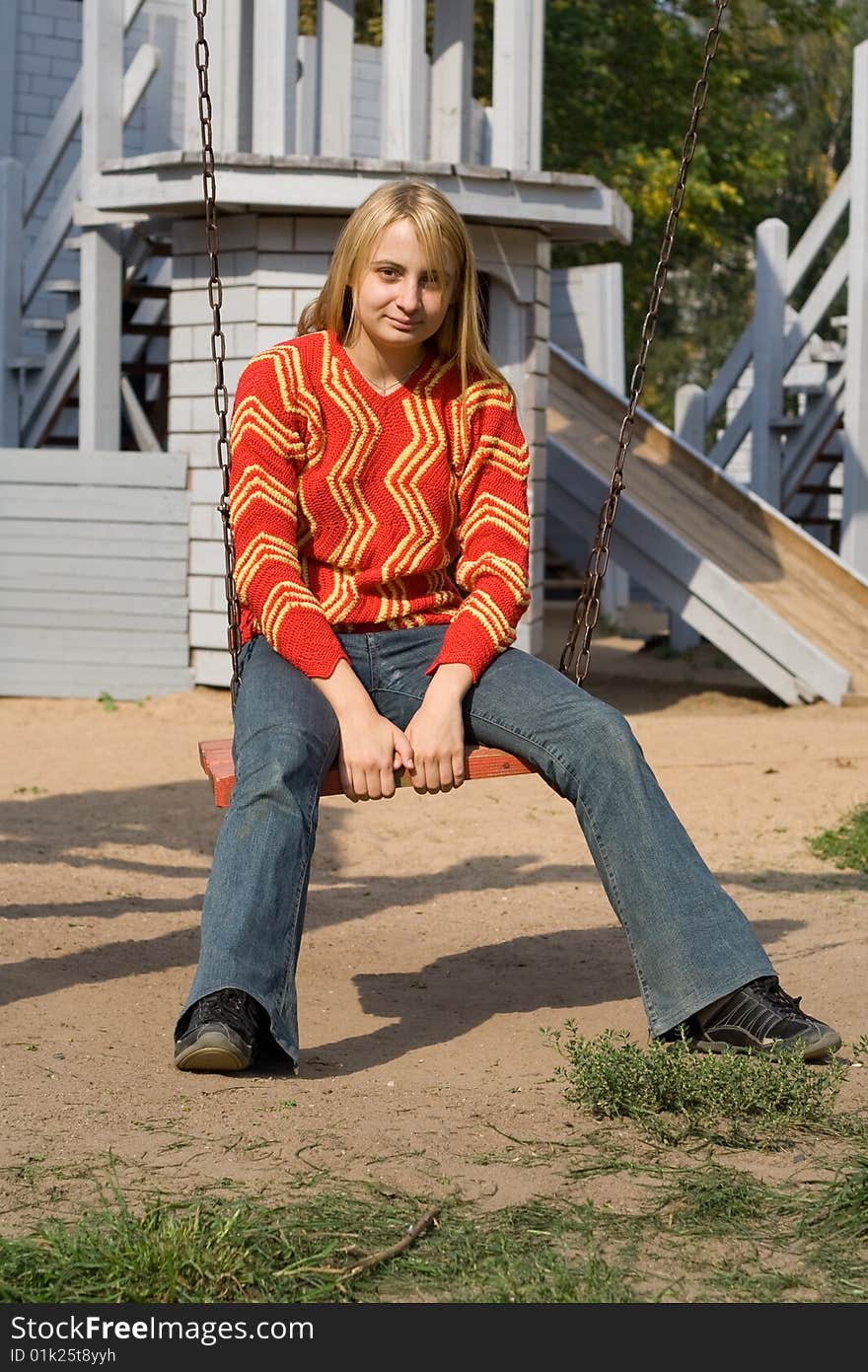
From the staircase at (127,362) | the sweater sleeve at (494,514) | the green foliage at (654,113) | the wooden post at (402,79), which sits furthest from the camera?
the green foliage at (654,113)

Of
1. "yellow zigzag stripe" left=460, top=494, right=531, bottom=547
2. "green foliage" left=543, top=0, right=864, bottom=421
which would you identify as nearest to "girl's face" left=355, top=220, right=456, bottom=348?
"yellow zigzag stripe" left=460, top=494, right=531, bottom=547

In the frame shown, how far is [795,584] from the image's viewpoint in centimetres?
1112

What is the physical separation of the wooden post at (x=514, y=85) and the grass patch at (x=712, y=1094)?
7558mm

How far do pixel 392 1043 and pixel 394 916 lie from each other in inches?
59.8

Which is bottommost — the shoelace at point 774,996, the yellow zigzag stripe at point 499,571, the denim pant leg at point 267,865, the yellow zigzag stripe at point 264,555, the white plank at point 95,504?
the white plank at point 95,504

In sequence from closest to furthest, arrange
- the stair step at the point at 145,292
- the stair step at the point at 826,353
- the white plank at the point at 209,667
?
1. the white plank at the point at 209,667
2. the stair step at the point at 145,292
3. the stair step at the point at 826,353

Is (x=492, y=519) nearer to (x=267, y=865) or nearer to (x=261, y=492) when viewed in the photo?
(x=261, y=492)

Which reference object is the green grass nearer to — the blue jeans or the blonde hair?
the blue jeans

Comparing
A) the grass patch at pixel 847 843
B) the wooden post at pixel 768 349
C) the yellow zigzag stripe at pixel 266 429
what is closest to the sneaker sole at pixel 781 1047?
the yellow zigzag stripe at pixel 266 429

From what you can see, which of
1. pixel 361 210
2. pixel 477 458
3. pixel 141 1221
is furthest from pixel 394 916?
pixel 141 1221

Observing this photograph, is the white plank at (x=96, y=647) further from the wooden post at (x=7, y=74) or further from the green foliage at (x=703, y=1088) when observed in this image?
the green foliage at (x=703, y=1088)

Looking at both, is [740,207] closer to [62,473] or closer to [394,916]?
[62,473]

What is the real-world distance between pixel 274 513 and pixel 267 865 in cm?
75

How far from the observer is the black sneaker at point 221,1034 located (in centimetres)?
329
